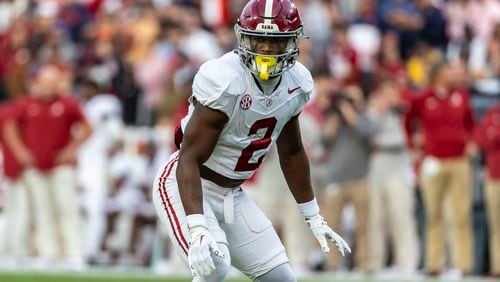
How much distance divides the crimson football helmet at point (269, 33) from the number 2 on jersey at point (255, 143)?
25 cm

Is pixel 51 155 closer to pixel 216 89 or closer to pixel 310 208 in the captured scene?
pixel 310 208

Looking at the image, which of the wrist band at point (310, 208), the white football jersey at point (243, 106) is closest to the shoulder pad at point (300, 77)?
the white football jersey at point (243, 106)

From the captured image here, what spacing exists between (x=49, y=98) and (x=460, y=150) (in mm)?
4103

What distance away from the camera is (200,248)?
19.6 ft

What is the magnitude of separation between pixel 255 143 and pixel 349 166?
252 inches

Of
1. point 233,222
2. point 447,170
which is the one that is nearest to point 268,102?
point 233,222

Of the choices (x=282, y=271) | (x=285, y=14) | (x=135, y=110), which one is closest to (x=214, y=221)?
(x=282, y=271)

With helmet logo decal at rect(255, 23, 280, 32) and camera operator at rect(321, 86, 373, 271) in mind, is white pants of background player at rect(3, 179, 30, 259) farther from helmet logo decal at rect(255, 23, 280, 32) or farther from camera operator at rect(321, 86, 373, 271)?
helmet logo decal at rect(255, 23, 280, 32)

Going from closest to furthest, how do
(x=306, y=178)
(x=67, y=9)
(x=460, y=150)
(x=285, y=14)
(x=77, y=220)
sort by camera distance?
(x=285, y=14)
(x=306, y=178)
(x=460, y=150)
(x=77, y=220)
(x=67, y=9)

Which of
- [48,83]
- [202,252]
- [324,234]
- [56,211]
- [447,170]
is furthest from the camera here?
[56,211]

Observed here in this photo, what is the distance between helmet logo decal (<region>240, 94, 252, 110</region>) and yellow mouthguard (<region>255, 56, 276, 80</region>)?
4.6 inches

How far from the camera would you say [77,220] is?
43.4 feet

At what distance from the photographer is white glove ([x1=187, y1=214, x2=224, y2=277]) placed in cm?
594

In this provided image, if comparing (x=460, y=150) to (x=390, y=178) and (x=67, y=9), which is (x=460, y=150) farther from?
(x=67, y=9)
